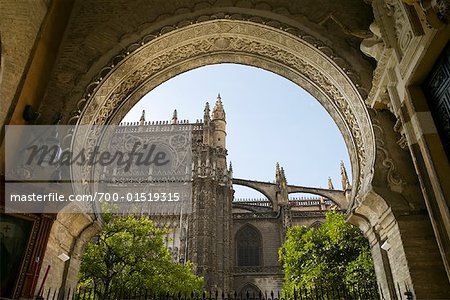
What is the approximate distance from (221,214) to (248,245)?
6.09 m

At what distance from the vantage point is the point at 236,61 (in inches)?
388

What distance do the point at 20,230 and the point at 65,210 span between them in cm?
79

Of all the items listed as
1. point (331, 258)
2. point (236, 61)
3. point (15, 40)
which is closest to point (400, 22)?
point (236, 61)

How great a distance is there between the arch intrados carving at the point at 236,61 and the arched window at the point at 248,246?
31.7 m

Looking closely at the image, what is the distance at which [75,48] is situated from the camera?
27.6ft

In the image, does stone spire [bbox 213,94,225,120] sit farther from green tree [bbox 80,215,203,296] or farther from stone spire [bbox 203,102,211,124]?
green tree [bbox 80,215,203,296]

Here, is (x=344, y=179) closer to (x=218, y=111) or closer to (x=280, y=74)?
(x=218, y=111)

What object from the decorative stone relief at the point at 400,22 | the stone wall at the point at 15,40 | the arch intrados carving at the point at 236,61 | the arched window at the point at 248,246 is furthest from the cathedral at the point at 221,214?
the decorative stone relief at the point at 400,22

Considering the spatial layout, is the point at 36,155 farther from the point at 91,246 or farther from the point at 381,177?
the point at 91,246

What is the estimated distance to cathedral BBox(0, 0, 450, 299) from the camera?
552 centimetres

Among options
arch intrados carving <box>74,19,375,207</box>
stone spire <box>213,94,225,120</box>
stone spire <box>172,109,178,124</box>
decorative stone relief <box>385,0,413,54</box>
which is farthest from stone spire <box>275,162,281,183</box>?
decorative stone relief <box>385,0,413,54</box>

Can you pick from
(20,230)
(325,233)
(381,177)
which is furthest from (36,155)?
(325,233)

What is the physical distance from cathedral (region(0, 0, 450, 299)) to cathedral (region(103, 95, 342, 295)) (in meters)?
24.2

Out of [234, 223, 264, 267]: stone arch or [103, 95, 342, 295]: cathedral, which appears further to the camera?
[234, 223, 264, 267]: stone arch
